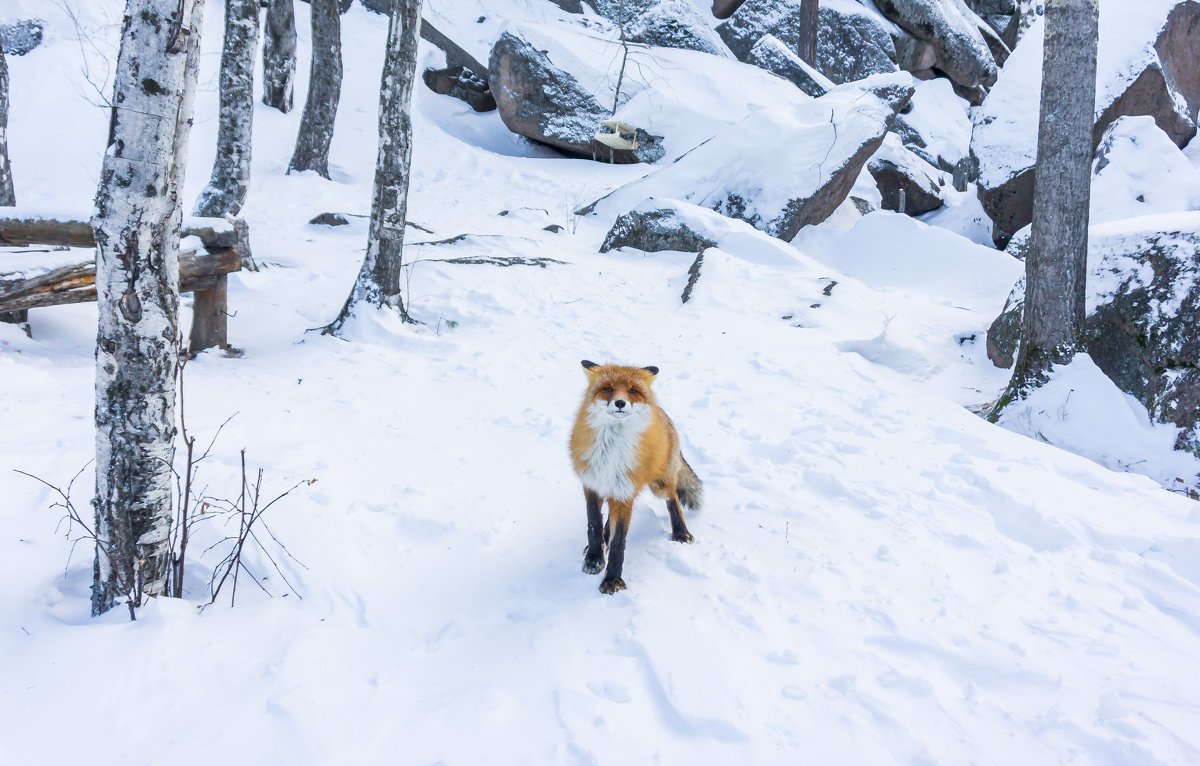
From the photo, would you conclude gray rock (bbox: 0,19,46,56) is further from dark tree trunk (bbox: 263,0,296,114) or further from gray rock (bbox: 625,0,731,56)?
gray rock (bbox: 625,0,731,56)

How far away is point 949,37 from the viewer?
2492 centimetres

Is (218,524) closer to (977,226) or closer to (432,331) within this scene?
(432,331)

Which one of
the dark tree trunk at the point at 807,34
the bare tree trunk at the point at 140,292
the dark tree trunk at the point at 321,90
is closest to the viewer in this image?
the bare tree trunk at the point at 140,292

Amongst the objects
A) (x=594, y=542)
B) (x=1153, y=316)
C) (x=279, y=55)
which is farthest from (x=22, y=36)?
(x=1153, y=316)

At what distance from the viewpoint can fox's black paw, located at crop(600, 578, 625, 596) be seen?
341 cm

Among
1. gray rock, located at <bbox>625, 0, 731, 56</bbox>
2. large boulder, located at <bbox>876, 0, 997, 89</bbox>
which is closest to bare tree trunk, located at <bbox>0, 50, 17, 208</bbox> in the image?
gray rock, located at <bbox>625, 0, 731, 56</bbox>

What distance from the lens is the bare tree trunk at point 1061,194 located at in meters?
5.95

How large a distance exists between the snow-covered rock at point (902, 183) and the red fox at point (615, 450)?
14644 millimetres

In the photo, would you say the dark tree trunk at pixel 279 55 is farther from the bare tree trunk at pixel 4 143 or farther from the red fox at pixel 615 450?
the red fox at pixel 615 450

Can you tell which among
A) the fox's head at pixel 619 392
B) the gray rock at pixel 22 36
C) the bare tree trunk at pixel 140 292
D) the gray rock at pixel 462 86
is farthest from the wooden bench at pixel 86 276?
the gray rock at pixel 462 86

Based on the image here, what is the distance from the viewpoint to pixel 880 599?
3.35 meters

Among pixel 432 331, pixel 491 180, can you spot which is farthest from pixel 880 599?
pixel 491 180

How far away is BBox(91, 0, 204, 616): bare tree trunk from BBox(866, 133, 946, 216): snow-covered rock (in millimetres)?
16101

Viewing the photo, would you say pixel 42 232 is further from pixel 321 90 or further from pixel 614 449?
pixel 321 90
